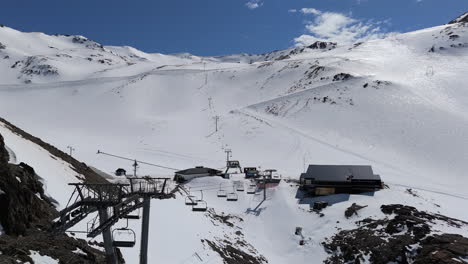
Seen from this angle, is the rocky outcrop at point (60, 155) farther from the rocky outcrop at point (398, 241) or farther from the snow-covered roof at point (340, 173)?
the snow-covered roof at point (340, 173)

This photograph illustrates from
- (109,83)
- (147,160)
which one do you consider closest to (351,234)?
(147,160)

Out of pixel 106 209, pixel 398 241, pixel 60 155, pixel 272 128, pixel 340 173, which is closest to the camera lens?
pixel 106 209

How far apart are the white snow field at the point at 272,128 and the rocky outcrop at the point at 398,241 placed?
2070mm

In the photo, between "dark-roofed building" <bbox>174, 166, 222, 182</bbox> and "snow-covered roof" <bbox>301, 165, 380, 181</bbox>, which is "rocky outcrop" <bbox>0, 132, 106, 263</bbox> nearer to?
"snow-covered roof" <bbox>301, 165, 380, 181</bbox>

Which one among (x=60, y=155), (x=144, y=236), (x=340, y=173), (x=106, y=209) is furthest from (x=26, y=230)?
(x=340, y=173)

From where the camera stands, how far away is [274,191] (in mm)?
57188

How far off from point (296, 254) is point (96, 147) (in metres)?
69.9

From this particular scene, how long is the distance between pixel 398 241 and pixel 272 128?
73.0 metres

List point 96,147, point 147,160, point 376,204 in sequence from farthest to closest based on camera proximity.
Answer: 1. point 96,147
2. point 147,160
3. point 376,204

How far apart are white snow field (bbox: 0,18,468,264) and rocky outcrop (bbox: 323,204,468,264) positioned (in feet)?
6.79

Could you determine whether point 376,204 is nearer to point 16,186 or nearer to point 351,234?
point 351,234

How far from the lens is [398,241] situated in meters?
34.8

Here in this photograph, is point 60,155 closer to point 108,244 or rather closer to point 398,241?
point 108,244

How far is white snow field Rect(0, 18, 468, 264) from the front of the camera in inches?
1607
